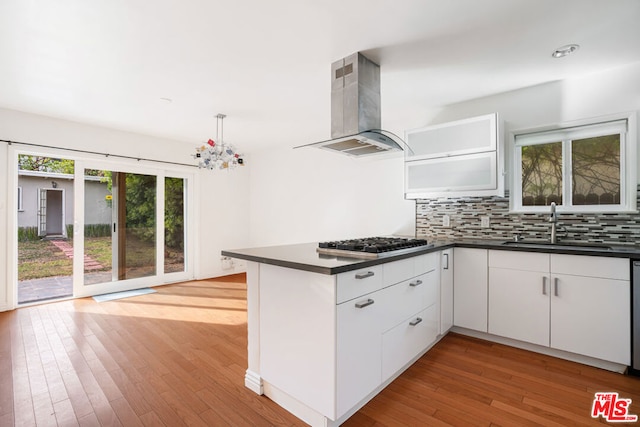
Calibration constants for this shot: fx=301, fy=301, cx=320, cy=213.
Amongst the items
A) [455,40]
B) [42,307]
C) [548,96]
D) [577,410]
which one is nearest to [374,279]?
[577,410]

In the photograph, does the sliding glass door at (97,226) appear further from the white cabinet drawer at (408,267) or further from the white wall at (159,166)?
the white cabinet drawer at (408,267)

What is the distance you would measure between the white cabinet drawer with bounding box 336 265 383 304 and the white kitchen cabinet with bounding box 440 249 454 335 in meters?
1.11

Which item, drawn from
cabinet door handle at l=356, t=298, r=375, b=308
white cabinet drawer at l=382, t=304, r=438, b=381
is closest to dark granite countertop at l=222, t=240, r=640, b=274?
cabinet door handle at l=356, t=298, r=375, b=308

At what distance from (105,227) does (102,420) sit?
3.51 metres

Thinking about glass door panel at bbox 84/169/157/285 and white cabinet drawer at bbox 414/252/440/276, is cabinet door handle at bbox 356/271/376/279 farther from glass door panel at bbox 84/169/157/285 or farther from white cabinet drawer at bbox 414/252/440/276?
glass door panel at bbox 84/169/157/285

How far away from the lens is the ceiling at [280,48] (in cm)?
184

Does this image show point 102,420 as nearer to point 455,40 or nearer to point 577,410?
point 577,410

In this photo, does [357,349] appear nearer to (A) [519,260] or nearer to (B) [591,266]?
(A) [519,260]

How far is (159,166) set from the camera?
191 inches

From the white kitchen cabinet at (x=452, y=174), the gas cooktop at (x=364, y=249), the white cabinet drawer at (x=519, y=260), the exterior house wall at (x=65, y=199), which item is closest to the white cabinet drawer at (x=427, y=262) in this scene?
the gas cooktop at (x=364, y=249)

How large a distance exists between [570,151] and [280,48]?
2.80m

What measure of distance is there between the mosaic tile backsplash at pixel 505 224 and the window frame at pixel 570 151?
0.25ft

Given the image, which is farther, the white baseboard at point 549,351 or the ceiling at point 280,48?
the white baseboard at point 549,351

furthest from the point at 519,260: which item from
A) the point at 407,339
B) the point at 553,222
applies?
the point at 407,339
